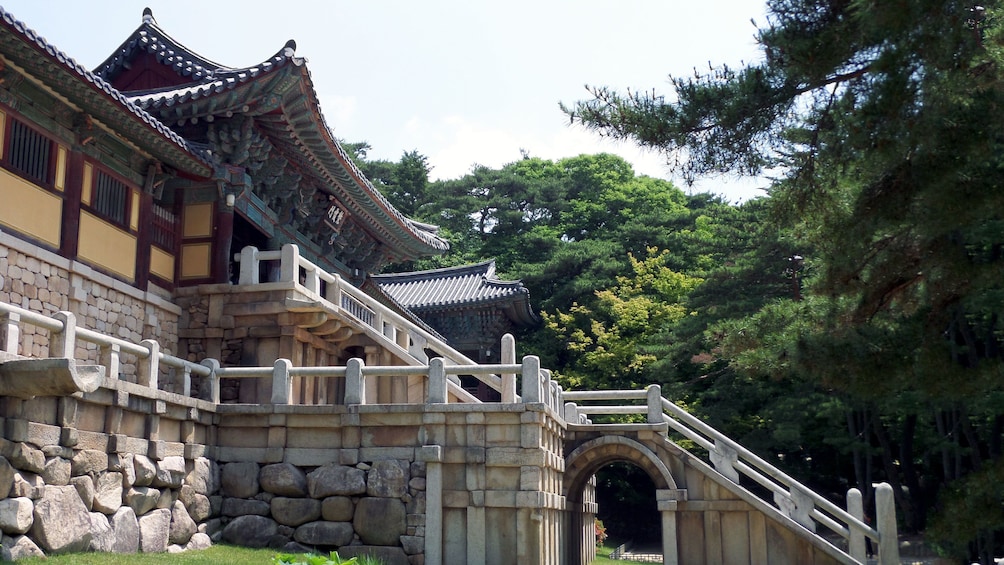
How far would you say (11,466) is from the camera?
9.27 m

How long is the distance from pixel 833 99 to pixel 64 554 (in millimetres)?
9181

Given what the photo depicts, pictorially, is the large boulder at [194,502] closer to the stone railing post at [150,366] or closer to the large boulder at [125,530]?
the large boulder at [125,530]

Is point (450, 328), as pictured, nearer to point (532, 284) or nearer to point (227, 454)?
point (532, 284)

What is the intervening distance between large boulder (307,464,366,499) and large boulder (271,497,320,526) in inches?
5.9

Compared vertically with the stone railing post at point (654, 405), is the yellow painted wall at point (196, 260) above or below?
above

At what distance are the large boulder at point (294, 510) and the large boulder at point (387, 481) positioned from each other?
815mm

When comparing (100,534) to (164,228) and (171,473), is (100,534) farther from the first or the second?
(164,228)

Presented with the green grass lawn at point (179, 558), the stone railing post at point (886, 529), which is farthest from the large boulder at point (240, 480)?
the stone railing post at point (886, 529)

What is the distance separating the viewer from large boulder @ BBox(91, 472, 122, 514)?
34.9 ft

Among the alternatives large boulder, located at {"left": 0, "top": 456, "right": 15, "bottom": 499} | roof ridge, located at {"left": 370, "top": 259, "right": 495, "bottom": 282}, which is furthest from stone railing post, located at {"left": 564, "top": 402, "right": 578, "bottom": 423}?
roof ridge, located at {"left": 370, "top": 259, "right": 495, "bottom": 282}

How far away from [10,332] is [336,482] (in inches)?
204

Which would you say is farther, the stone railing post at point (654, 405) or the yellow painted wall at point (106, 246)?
the stone railing post at point (654, 405)

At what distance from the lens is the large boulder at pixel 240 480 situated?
1342 centimetres

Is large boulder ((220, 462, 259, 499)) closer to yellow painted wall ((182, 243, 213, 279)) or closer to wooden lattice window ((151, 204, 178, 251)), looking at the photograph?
yellow painted wall ((182, 243, 213, 279))
